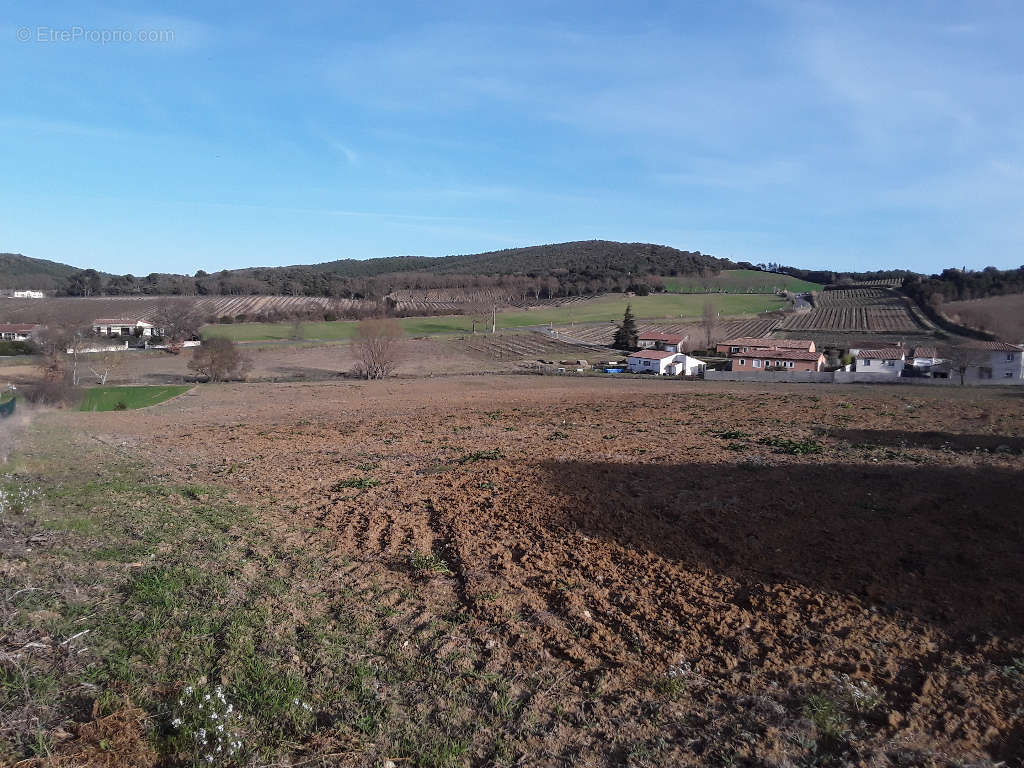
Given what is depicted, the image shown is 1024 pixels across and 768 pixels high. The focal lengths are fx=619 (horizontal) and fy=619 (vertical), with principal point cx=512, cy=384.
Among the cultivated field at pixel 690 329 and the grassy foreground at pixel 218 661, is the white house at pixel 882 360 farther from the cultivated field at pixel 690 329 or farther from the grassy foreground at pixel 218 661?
the grassy foreground at pixel 218 661

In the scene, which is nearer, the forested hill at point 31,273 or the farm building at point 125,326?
the farm building at point 125,326

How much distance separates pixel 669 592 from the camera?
6.30m

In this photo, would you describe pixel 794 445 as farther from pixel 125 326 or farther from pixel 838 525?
pixel 125 326

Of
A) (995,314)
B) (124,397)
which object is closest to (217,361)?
(124,397)

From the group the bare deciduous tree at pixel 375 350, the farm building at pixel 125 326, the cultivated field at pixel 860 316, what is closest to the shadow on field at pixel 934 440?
the bare deciduous tree at pixel 375 350

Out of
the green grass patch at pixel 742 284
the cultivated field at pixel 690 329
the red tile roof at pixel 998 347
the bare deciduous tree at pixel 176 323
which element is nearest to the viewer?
the red tile roof at pixel 998 347

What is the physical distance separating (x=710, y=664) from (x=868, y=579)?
250cm

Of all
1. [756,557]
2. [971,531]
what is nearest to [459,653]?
[756,557]

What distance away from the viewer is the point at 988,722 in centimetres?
427

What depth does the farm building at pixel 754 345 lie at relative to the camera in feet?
194

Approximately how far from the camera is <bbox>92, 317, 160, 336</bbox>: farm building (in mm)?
68000

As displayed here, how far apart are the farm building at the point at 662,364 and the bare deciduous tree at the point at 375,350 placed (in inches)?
861

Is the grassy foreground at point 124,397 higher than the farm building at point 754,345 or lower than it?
lower

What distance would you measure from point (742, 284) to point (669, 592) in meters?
135
